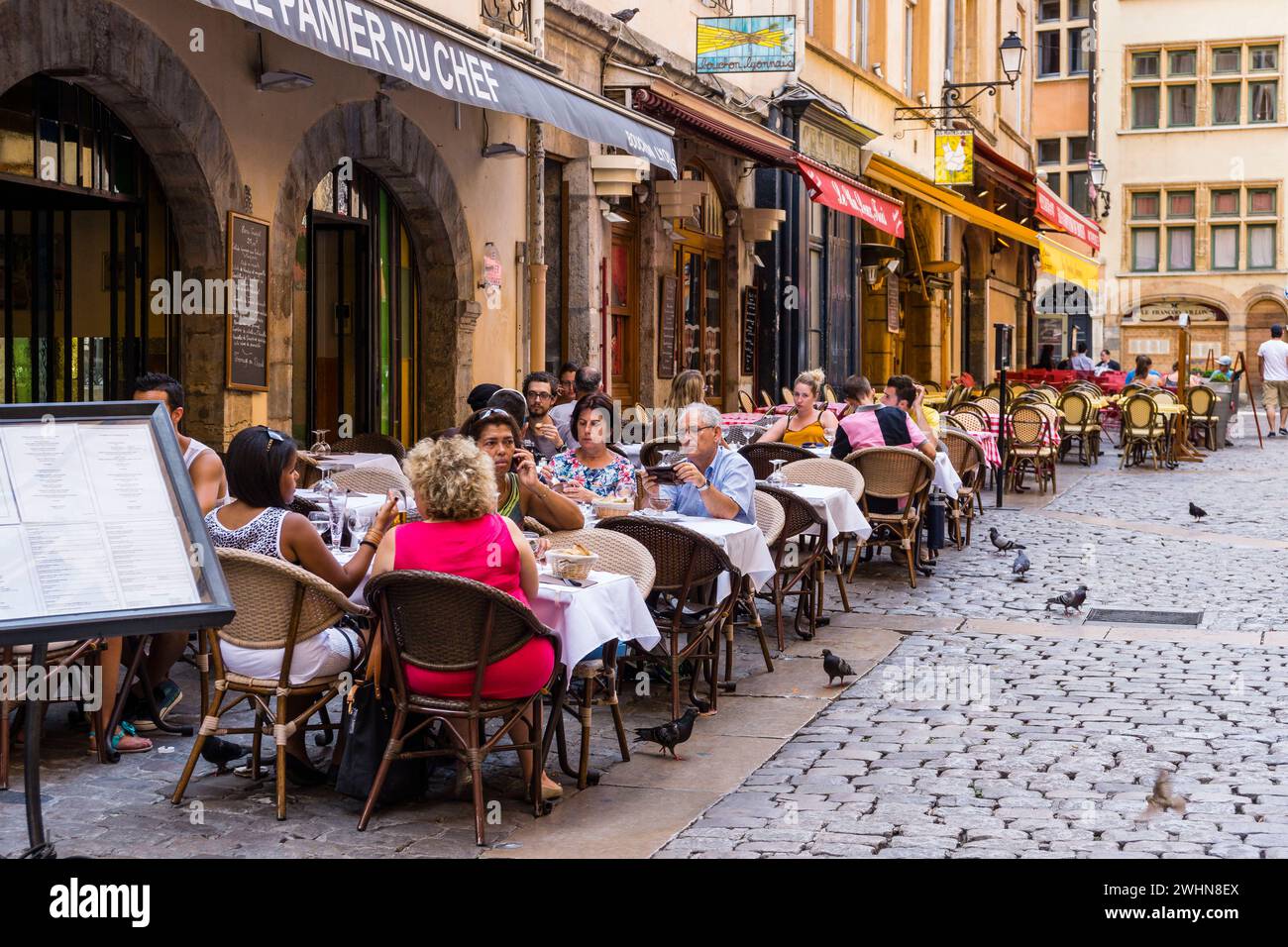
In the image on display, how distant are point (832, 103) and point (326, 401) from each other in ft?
35.2

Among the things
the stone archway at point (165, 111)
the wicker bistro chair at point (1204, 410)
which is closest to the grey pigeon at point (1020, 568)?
the stone archway at point (165, 111)

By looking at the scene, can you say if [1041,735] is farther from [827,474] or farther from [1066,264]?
[1066,264]

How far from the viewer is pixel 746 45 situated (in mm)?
15641

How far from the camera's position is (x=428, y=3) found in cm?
1166

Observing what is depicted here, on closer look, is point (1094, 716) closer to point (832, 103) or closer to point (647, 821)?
Answer: point (647, 821)

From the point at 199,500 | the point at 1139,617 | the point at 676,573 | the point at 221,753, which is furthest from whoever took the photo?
the point at 1139,617

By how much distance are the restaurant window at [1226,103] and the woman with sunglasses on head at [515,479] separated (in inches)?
1623

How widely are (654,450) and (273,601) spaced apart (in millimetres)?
5197

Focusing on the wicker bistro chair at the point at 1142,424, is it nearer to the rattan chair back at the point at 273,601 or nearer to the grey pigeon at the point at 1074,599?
the grey pigeon at the point at 1074,599

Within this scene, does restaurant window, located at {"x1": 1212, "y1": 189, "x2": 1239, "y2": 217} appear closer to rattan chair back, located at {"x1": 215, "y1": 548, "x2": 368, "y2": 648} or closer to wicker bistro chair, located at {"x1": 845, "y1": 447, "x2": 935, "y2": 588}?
wicker bistro chair, located at {"x1": 845, "y1": 447, "x2": 935, "y2": 588}

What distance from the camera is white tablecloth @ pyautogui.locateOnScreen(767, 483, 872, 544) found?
28.9ft

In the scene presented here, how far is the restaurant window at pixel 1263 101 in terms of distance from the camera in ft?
144

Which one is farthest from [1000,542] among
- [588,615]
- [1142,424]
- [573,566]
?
[1142,424]
